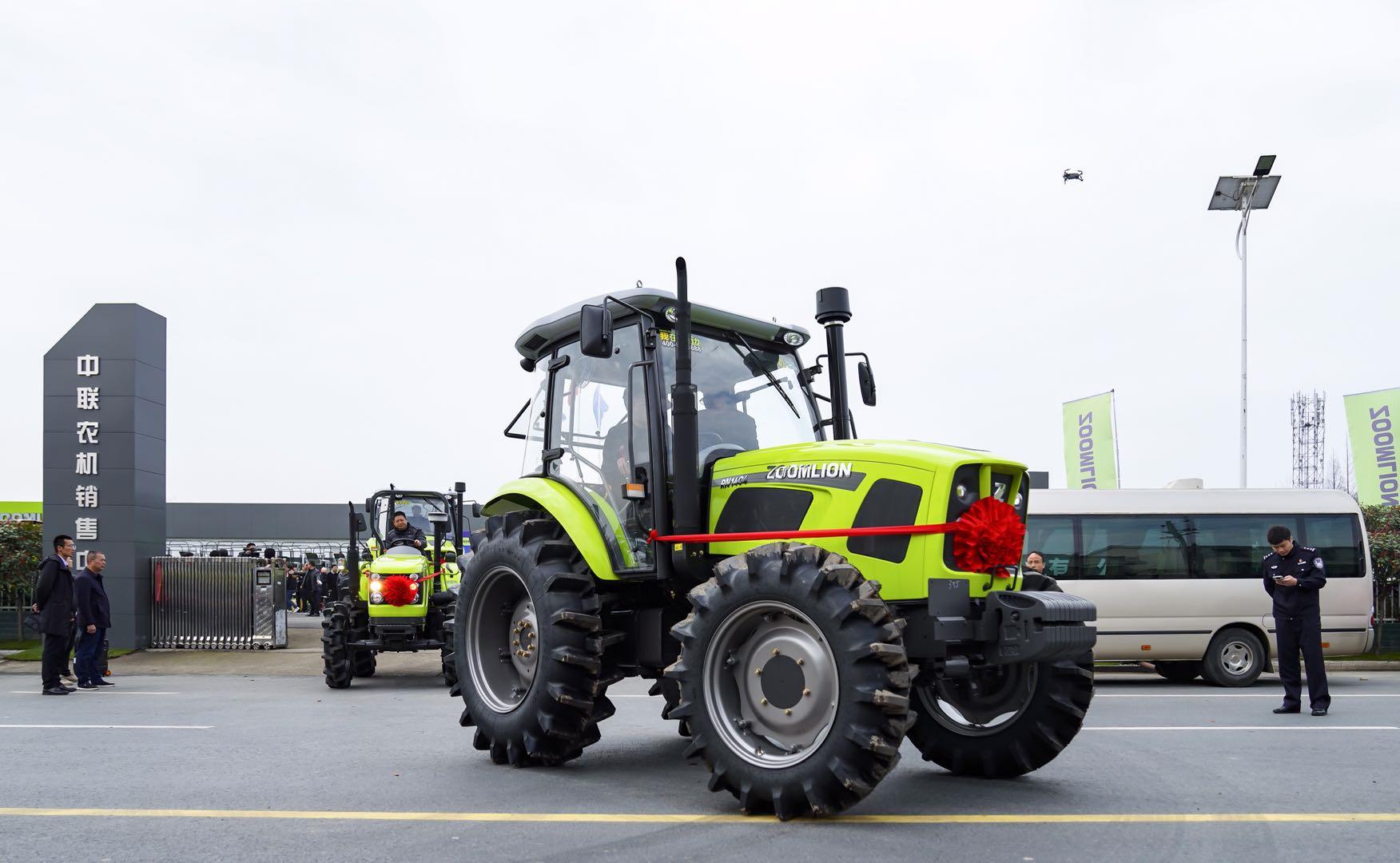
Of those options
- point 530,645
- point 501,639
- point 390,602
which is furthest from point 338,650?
point 530,645

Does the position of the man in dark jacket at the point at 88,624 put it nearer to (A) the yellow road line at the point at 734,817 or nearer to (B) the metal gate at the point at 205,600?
(B) the metal gate at the point at 205,600

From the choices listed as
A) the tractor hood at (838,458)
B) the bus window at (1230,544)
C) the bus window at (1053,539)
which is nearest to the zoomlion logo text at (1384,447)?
the bus window at (1230,544)

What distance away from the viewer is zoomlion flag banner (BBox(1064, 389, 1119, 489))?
24750 mm

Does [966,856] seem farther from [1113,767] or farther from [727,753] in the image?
[1113,767]

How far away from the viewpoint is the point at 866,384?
7840mm

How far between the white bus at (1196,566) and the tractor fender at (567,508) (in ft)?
30.2

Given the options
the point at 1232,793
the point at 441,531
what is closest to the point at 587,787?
the point at 1232,793

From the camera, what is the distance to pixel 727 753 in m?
5.90

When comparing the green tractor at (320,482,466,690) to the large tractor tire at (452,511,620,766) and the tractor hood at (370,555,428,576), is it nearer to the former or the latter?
the tractor hood at (370,555,428,576)

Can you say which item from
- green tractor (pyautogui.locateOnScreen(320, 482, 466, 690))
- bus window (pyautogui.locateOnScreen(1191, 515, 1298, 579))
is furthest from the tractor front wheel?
bus window (pyautogui.locateOnScreen(1191, 515, 1298, 579))

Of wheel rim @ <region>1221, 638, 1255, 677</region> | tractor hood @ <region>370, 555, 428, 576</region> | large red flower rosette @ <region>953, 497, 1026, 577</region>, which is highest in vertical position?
large red flower rosette @ <region>953, 497, 1026, 577</region>

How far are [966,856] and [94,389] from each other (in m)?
19.3

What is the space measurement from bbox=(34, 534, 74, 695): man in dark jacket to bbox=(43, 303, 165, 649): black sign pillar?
5.52 meters

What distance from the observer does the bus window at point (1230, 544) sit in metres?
15.4
